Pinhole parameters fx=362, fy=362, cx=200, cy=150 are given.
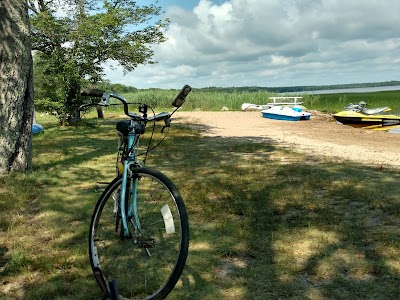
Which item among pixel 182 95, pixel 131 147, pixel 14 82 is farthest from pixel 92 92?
pixel 14 82

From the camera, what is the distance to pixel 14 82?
7078 millimetres

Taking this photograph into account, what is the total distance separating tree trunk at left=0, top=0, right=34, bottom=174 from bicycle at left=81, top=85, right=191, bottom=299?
4.39 m

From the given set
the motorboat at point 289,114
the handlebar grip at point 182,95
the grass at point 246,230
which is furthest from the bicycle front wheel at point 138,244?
the motorboat at point 289,114

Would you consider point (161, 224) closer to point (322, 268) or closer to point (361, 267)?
point (322, 268)

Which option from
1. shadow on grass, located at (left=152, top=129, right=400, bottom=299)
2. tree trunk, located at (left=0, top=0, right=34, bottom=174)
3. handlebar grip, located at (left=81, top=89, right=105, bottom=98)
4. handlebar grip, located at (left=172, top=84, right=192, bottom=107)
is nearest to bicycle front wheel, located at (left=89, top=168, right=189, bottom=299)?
shadow on grass, located at (left=152, top=129, right=400, bottom=299)

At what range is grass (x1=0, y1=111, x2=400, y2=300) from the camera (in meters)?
3.38

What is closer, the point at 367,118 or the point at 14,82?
the point at 14,82

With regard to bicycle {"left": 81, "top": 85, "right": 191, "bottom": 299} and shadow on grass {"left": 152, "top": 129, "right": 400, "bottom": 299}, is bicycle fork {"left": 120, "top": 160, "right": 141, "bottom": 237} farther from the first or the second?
shadow on grass {"left": 152, "top": 129, "right": 400, "bottom": 299}

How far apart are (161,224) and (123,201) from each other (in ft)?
2.41

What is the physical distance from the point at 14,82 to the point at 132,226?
5277 mm

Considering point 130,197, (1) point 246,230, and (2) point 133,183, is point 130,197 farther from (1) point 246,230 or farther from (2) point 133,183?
(1) point 246,230

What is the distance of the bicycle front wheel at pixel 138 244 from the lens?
2.75 m

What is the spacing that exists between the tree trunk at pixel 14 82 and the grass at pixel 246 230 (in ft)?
1.95

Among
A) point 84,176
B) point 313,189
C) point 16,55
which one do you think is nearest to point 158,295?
point 313,189
